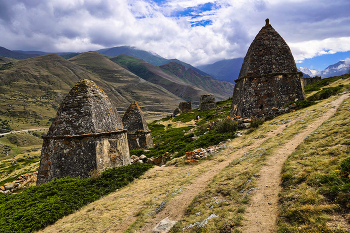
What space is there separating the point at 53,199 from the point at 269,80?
1487cm

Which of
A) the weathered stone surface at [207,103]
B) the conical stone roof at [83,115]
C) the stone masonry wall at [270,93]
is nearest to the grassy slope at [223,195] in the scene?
the conical stone roof at [83,115]

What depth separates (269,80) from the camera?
1423cm

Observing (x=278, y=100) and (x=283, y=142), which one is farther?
(x=278, y=100)

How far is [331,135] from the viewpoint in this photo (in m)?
6.30

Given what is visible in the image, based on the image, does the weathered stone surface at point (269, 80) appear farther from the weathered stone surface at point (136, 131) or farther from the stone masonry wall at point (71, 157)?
the stone masonry wall at point (71, 157)

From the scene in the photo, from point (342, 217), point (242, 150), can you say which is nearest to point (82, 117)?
point (242, 150)

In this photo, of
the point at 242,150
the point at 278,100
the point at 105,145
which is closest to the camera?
the point at 242,150

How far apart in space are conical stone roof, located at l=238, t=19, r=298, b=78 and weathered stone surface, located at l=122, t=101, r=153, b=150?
10.8m

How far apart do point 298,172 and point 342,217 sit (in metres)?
Answer: 1.81

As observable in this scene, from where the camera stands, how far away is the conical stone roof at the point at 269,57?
14375 mm

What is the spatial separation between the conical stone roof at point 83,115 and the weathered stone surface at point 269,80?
10.2 m

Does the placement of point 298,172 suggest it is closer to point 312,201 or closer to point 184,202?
point 312,201

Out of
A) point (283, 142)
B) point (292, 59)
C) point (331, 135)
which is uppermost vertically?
point (292, 59)

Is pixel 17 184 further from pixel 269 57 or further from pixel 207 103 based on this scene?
pixel 207 103
